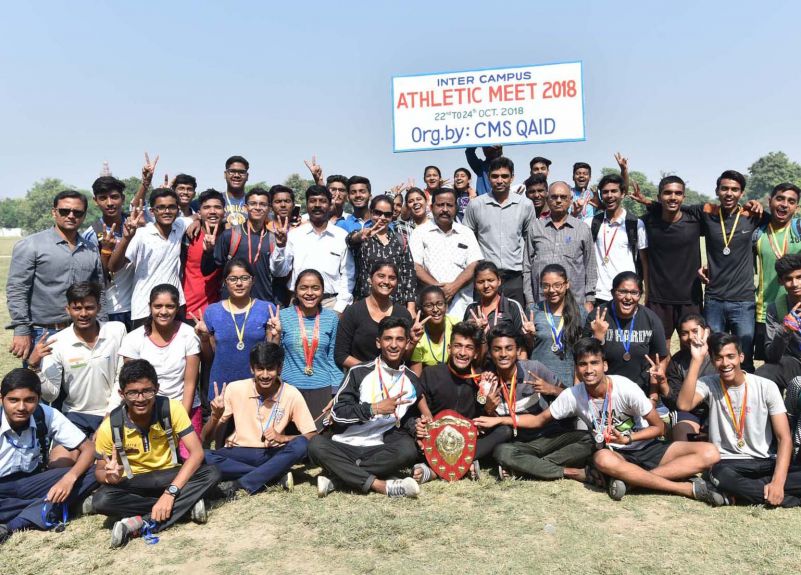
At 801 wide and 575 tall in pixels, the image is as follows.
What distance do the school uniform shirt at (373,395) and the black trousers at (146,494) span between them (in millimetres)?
1350

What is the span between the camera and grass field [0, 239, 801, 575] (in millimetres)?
4465

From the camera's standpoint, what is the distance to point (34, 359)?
5992 mm

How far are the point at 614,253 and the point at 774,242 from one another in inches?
68.2

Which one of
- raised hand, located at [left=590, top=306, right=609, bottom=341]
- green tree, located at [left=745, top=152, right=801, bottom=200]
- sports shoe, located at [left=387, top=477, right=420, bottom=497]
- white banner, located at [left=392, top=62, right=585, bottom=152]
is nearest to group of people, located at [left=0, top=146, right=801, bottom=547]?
sports shoe, located at [left=387, top=477, right=420, bottom=497]

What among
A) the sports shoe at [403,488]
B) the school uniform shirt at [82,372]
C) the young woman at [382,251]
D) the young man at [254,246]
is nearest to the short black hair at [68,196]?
the school uniform shirt at [82,372]

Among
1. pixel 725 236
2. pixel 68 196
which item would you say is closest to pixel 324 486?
pixel 68 196

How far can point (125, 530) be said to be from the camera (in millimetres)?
4898

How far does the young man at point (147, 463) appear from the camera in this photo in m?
5.10

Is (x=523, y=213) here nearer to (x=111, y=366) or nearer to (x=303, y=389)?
(x=303, y=389)

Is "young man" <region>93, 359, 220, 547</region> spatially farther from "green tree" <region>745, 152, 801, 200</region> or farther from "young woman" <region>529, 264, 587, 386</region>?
"green tree" <region>745, 152, 801, 200</region>

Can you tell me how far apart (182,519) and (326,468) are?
129 centimetres

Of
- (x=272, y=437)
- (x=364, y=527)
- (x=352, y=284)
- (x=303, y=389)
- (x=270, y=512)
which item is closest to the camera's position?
(x=364, y=527)

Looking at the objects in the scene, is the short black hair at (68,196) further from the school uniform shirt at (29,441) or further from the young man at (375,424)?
the young man at (375,424)

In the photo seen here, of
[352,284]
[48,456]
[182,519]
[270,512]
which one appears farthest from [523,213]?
[48,456]
